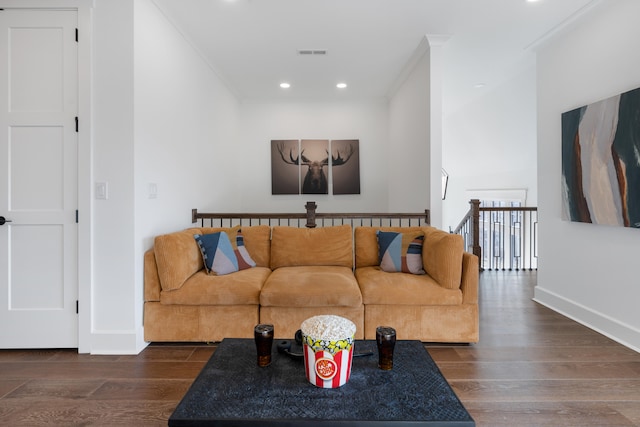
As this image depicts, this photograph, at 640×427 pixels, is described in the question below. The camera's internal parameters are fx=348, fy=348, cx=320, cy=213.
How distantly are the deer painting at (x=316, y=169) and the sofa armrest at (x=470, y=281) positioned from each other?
3.31 metres

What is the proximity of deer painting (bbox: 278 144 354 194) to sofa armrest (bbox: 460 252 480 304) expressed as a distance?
331 centimetres

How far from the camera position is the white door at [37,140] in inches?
101

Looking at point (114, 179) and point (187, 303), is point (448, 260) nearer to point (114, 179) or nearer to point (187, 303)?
point (187, 303)

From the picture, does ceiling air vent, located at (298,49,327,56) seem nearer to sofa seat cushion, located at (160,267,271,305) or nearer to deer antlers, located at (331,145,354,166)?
deer antlers, located at (331,145,354,166)

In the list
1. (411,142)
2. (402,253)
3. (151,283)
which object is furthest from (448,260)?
(151,283)

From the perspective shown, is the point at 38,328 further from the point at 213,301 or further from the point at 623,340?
the point at 623,340

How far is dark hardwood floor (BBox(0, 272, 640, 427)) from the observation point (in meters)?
1.80

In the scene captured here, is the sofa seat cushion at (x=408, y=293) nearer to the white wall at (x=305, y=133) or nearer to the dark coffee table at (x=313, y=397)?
the dark coffee table at (x=313, y=397)

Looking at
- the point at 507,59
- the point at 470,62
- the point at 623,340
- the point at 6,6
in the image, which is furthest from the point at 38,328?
the point at 507,59

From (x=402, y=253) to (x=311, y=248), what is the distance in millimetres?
878

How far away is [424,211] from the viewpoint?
386cm

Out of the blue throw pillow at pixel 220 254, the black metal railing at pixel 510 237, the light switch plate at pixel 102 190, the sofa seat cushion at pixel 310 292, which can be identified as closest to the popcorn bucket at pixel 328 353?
the sofa seat cushion at pixel 310 292

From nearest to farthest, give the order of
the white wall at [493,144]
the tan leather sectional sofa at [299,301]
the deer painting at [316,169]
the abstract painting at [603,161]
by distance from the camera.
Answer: the abstract painting at [603,161] → the tan leather sectional sofa at [299,301] → the white wall at [493,144] → the deer painting at [316,169]

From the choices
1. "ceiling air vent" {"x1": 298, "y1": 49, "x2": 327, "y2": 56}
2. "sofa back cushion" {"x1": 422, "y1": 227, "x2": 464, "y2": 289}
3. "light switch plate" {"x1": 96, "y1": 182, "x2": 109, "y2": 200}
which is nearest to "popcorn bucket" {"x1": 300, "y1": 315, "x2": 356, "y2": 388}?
"sofa back cushion" {"x1": 422, "y1": 227, "x2": 464, "y2": 289}
